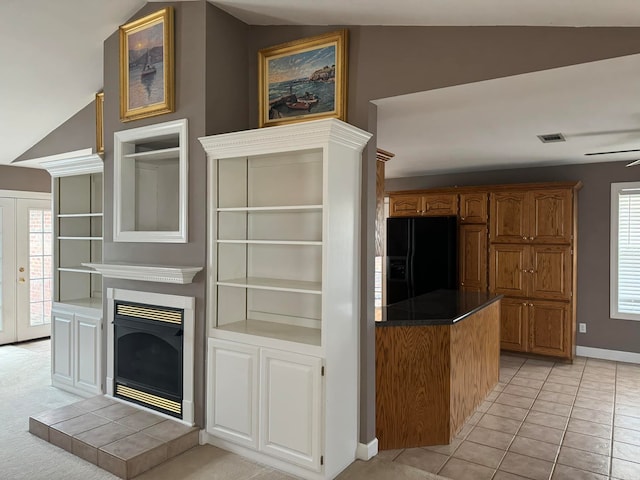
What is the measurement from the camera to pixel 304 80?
317 centimetres

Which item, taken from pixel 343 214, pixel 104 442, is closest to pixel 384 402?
pixel 343 214

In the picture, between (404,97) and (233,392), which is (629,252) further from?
(233,392)

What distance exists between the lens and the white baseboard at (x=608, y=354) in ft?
17.5

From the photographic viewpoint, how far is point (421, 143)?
173 inches

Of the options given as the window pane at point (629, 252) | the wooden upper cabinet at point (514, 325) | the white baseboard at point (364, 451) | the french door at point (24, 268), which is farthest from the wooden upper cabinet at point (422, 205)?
the french door at point (24, 268)

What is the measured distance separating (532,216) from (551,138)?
4.54ft

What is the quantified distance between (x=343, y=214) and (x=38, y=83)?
3.31m

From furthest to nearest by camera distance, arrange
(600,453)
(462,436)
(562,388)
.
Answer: (562,388)
(462,436)
(600,453)

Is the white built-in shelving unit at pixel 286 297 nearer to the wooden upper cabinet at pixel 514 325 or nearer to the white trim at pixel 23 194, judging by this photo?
the wooden upper cabinet at pixel 514 325

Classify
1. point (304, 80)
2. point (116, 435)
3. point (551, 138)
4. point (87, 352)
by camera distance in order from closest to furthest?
point (116, 435) < point (304, 80) < point (87, 352) < point (551, 138)

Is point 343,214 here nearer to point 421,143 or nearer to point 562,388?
point 421,143

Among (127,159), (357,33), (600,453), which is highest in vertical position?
(357,33)

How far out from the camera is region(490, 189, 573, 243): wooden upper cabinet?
516 centimetres

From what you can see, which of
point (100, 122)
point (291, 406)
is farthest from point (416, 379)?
point (100, 122)
